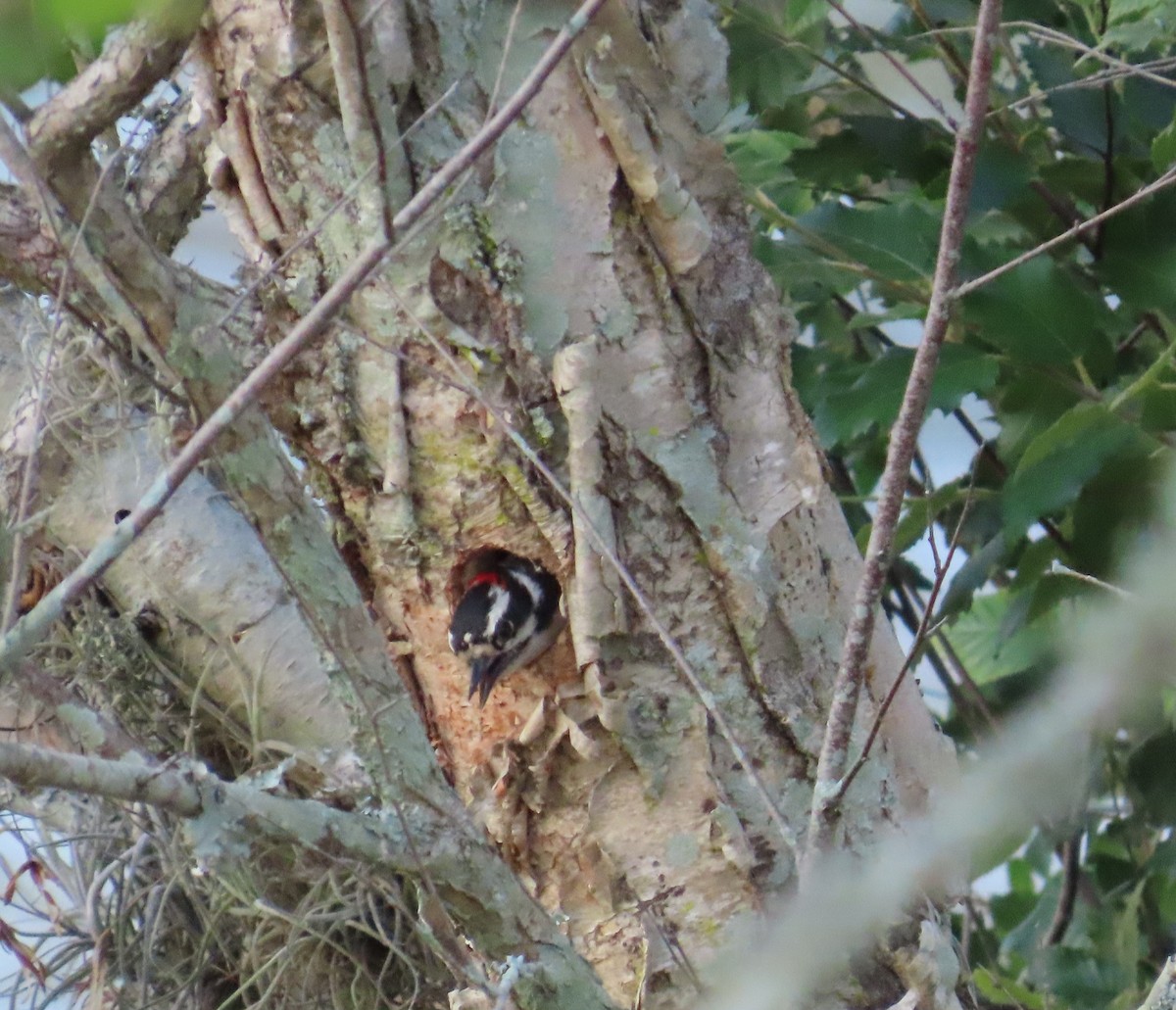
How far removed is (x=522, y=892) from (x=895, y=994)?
0.65m

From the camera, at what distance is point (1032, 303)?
2236mm

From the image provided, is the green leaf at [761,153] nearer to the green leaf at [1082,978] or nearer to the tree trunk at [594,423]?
the tree trunk at [594,423]

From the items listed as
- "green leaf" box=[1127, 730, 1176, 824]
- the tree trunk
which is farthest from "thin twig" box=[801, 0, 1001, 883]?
"green leaf" box=[1127, 730, 1176, 824]

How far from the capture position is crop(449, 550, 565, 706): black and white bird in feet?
6.39

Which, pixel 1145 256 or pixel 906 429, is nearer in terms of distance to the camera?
pixel 906 429

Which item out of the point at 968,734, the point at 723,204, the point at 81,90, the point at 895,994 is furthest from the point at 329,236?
the point at 968,734

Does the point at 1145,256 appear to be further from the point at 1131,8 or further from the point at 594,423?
the point at 594,423

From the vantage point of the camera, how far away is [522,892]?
1.37 meters

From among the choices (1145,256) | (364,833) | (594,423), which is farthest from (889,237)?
(364,833)

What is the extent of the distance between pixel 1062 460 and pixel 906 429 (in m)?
1.01

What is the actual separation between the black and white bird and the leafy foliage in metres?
0.58

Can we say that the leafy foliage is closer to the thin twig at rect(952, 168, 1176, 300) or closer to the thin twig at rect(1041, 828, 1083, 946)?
the thin twig at rect(1041, 828, 1083, 946)

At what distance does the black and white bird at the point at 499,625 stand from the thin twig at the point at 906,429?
0.71 m

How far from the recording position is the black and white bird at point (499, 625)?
1948 mm
